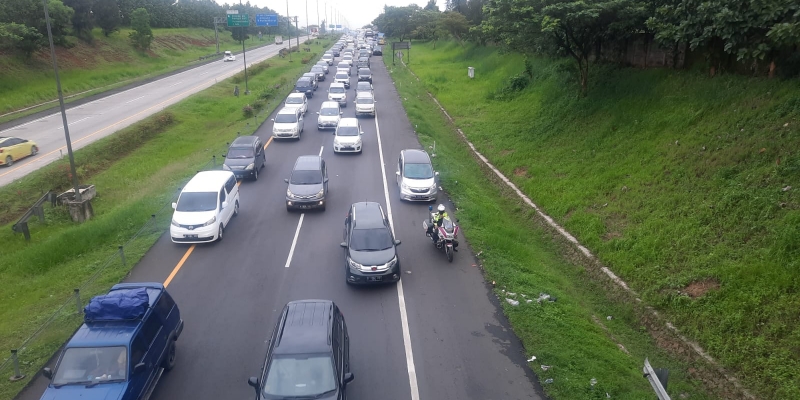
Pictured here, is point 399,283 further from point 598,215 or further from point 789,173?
point 789,173

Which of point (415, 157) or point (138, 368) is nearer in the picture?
point (138, 368)

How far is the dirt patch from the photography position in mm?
11766

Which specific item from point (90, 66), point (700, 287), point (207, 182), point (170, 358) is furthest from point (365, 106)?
point (90, 66)

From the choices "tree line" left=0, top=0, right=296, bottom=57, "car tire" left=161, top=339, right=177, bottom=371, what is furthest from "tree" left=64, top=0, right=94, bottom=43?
"car tire" left=161, top=339, right=177, bottom=371

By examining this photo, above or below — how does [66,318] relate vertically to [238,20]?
below

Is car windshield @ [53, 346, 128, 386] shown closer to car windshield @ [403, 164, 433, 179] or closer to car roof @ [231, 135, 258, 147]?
car windshield @ [403, 164, 433, 179]

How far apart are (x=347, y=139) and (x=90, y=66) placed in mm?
45025

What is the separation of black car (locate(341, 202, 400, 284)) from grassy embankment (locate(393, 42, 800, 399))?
3031mm

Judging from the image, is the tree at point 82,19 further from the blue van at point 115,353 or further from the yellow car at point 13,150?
the blue van at point 115,353

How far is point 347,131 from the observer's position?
27.4 metres

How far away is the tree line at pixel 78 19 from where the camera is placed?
149 feet

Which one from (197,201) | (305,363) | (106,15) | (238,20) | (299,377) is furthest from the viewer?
(106,15)

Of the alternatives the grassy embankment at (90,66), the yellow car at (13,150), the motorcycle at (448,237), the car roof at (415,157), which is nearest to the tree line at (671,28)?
the car roof at (415,157)

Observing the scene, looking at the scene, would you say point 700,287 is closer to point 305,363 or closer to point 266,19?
point 305,363
